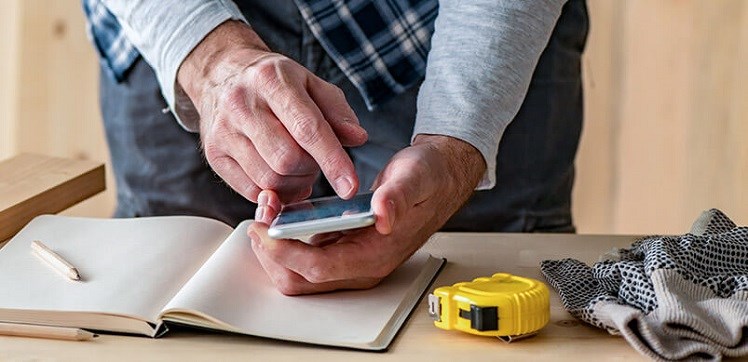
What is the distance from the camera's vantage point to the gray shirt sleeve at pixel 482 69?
41.9 inches

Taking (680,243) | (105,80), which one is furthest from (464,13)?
(105,80)

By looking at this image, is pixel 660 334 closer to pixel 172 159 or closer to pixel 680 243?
pixel 680 243

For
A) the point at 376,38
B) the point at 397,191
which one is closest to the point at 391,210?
the point at 397,191

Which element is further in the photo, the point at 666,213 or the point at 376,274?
→ the point at 666,213

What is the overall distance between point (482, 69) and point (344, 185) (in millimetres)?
231

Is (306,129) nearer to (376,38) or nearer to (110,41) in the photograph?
(376,38)

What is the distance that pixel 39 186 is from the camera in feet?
3.86

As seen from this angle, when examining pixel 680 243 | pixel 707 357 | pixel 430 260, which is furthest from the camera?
pixel 430 260

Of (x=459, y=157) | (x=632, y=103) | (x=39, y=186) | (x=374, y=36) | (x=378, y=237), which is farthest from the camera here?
(x=632, y=103)

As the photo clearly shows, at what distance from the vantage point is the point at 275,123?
0.96 metres

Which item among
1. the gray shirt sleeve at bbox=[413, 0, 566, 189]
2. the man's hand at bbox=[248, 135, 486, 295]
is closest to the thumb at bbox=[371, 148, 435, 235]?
the man's hand at bbox=[248, 135, 486, 295]

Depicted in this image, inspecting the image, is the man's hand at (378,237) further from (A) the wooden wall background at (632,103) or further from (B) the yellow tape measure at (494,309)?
(A) the wooden wall background at (632,103)

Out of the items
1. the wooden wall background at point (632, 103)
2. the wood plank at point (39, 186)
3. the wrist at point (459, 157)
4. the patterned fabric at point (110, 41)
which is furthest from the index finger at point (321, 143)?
the wooden wall background at point (632, 103)

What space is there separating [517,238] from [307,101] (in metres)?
0.29
